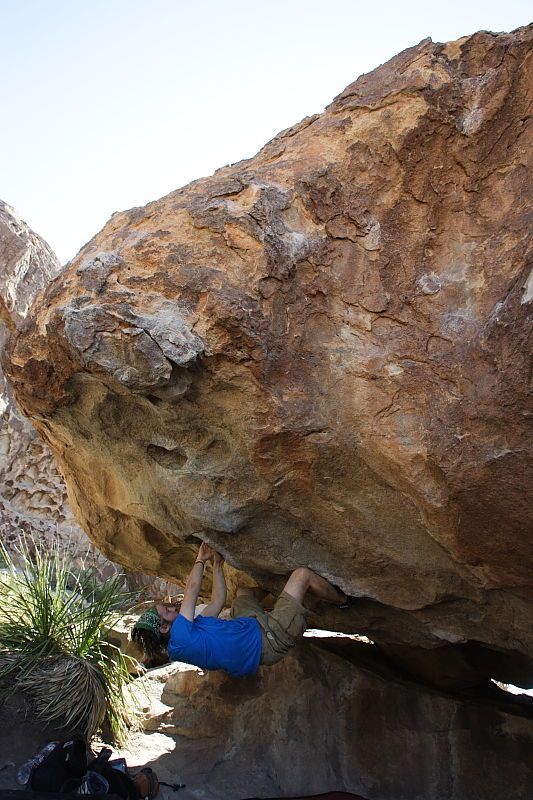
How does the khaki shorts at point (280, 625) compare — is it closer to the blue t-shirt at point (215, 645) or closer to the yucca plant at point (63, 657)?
the blue t-shirt at point (215, 645)

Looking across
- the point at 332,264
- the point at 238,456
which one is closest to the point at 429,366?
the point at 332,264

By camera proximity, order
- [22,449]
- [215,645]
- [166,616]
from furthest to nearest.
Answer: [22,449]
[166,616]
[215,645]

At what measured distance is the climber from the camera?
12.2 ft

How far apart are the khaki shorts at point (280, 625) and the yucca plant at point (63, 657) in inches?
52.0

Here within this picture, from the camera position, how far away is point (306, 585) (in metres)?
3.69

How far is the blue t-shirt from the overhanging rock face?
2.32ft

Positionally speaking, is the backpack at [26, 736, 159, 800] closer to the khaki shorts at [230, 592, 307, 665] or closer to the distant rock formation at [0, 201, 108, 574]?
the khaki shorts at [230, 592, 307, 665]

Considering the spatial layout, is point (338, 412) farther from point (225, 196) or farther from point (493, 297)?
point (225, 196)

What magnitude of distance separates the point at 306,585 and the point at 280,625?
12.0 inches

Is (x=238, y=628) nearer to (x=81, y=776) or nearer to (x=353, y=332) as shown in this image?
(x=81, y=776)

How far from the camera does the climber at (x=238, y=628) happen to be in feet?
12.2

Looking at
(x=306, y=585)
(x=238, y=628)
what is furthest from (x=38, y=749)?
(x=306, y=585)

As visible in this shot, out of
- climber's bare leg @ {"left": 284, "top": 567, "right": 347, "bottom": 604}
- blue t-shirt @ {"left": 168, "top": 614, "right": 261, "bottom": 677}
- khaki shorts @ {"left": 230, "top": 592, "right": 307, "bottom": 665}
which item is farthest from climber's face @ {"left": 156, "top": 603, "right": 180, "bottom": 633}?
climber's bare leg @ {"left": 284, "top": 567, "right": 347, "bottom": 604}

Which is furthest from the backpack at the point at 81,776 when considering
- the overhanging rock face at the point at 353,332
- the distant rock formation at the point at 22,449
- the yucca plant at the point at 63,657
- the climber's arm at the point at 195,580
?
the distant rock formation at the point at 22,449
